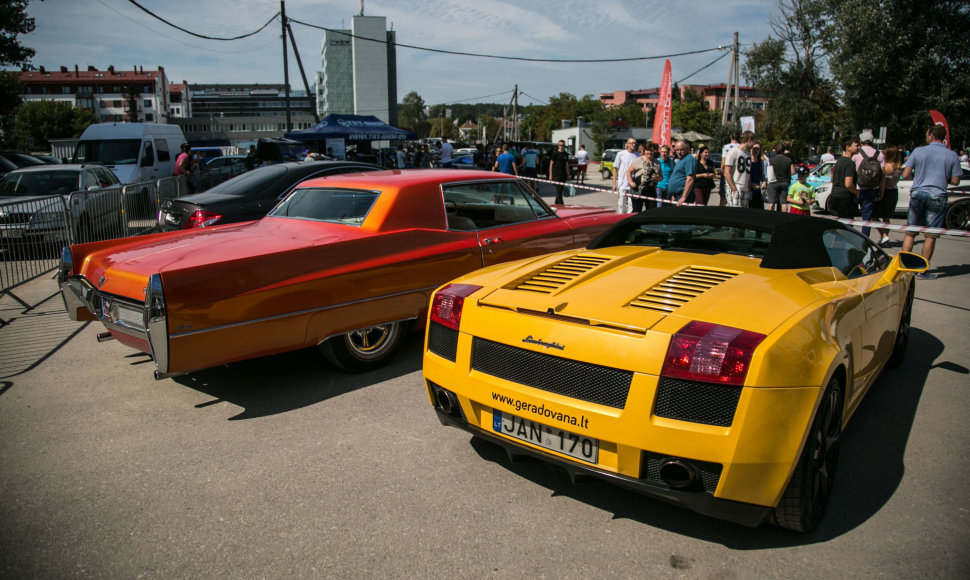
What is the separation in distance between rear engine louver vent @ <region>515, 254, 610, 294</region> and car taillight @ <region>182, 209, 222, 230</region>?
18.8 feet

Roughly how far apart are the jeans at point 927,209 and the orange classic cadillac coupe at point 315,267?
5219 millimetres

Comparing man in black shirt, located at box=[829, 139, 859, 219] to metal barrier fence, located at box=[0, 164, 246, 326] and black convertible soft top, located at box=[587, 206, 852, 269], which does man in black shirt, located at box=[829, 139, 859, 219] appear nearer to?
black convertible soft top, located at box=[587, 206, 852, 269]

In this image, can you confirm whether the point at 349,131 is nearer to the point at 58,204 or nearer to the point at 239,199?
the point at 58,204

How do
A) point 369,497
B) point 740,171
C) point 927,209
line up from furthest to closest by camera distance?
point 740,171, point 927,209, point 369,497

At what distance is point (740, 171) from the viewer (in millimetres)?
10250

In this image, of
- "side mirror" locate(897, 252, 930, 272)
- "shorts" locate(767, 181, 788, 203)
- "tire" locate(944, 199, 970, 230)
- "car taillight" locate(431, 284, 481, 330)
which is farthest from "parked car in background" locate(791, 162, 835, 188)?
"car taillight" locate(431, 284, 481, 330)

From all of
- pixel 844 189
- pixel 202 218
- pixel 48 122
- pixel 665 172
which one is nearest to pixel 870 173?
pixel 844 189

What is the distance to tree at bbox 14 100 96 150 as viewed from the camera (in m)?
93.0

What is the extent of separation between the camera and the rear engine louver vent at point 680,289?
2.70 m

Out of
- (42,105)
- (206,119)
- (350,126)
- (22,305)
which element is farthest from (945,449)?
(206,119)

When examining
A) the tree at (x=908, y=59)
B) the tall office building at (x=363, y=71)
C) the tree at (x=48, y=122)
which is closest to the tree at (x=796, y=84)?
the tree at (x=908, y=59)

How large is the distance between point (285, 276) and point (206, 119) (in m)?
135

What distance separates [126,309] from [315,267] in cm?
121

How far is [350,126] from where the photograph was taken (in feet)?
78.2
